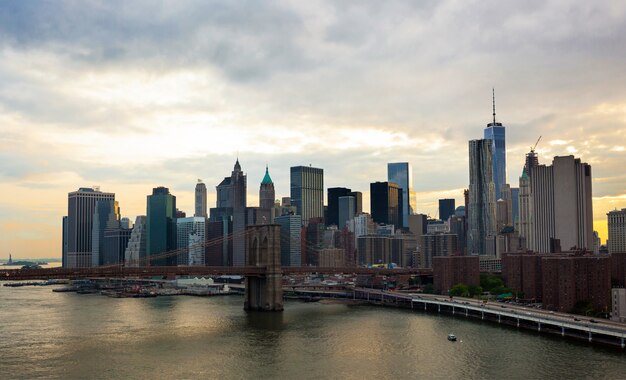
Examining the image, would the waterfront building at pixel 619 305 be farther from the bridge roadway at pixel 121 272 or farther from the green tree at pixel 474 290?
the bridge roadway at pixel 121 272

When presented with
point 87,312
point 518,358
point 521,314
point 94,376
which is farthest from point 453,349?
point 87,312

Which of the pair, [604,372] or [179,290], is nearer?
[604,372]

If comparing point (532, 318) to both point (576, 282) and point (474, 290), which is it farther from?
point (474, 290)

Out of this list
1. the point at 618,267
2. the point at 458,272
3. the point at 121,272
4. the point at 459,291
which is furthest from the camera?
the point at 458,272

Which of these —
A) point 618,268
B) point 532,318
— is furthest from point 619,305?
point 618,268

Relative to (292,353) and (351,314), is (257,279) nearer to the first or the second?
(351,314)

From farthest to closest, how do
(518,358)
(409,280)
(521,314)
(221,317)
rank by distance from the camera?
(409,280)
(221,317)
(521,314)
(518,358)

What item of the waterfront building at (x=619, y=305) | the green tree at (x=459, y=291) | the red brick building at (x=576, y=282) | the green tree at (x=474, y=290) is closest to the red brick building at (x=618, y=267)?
the red brick building at (x=576, y=282)
